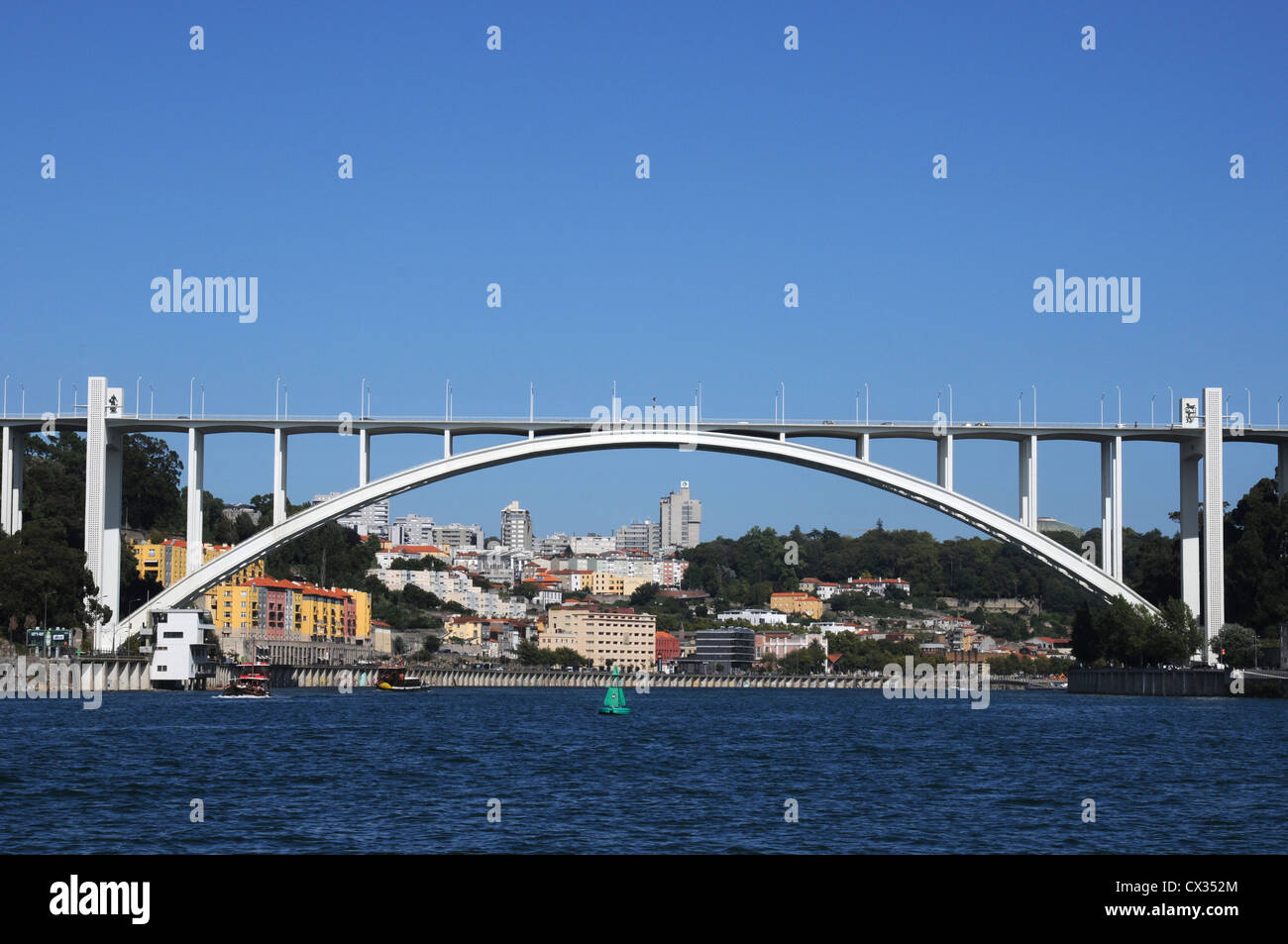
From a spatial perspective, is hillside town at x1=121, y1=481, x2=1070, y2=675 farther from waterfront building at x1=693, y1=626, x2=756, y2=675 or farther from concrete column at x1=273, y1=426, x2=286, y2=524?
concrete column at x1=273, y1=426, x2=286, y2=524

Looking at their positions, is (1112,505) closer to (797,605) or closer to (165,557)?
(165,557)

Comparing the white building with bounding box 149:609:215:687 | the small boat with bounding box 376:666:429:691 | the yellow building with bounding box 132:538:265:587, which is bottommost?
the small boat with bounding box 376:666:429:691

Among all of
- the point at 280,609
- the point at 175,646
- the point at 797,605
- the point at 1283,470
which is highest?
→ the point at 1283,470

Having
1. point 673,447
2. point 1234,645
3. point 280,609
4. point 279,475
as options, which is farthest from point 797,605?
point 279,475

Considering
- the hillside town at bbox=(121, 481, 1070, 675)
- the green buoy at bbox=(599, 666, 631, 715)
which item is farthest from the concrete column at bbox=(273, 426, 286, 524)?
the hillside town at bbox=(121, 481, 1070, 675)

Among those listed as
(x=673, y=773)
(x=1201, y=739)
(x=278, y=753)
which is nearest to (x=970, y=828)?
(x=673, y=773)

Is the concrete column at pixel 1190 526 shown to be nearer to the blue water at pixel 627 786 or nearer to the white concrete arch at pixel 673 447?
the white concrete arch at pixel 673 447
